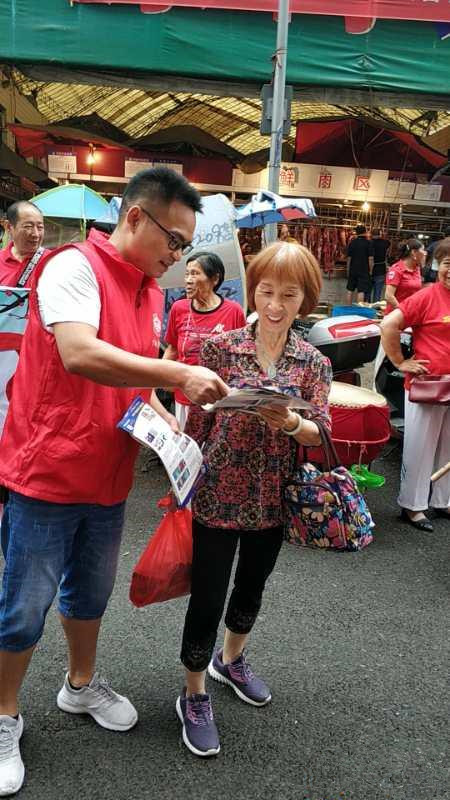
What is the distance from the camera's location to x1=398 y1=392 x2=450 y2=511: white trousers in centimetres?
405

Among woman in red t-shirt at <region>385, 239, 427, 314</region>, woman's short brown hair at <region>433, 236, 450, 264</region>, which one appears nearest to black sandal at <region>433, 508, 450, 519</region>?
woman's short brown hair at <region>433, 236, 450, 264</region>

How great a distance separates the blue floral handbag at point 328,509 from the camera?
1.85 m

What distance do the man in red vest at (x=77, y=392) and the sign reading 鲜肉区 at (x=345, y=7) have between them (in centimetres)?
617

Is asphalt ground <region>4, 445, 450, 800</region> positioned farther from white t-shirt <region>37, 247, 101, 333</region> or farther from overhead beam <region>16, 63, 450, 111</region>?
overhead beam <region>16, 63, 450, 111</region>

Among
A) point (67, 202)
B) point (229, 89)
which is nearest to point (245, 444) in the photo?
point (67, 202)

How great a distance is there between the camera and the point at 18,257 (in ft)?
13.1

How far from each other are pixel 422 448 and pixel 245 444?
2564 mm

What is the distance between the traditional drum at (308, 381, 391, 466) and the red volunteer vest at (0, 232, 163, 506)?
7.53ft

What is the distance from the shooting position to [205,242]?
16.6 ft

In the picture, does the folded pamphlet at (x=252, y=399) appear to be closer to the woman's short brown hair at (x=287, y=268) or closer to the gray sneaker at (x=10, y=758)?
the woman's short brown hair at (x=287, y=268)

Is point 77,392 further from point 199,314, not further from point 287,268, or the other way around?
point 199,314

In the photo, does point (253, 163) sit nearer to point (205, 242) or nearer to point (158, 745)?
point (205, 242)

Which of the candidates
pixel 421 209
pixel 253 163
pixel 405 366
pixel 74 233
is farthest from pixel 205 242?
pixel 421 209

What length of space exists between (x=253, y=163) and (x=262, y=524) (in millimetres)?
13019
